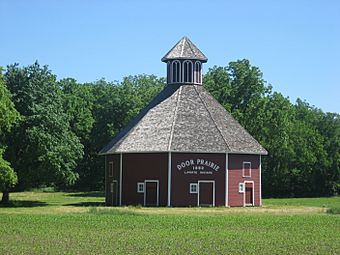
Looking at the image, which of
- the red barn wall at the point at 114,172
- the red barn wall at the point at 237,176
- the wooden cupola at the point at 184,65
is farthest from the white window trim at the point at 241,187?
the wooden cupola at the point at 184,65

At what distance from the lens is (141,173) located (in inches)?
2324

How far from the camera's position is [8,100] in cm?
5409

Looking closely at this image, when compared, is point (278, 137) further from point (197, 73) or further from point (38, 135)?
point (38, 135)

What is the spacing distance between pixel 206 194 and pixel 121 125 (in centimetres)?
4045

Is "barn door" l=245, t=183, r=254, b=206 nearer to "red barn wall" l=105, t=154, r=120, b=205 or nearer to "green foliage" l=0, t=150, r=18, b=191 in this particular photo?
"red barn wall" l=105, t=154, r=120, b=205

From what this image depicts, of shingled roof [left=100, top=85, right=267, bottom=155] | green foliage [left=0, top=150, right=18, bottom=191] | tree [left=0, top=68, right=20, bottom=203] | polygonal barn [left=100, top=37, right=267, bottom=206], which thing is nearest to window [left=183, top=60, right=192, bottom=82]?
shingled roof [left=100, top=85, right=267, bottom=155]

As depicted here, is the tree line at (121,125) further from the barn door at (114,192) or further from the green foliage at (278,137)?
the barn door at (114,192)

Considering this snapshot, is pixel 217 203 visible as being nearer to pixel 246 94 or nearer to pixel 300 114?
pixel 246 94

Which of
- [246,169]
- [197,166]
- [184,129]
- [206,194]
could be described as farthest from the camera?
[246,169]

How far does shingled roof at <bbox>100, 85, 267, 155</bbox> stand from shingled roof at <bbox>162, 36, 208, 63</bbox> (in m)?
2.90

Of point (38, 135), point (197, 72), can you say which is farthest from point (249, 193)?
point (38, 135)

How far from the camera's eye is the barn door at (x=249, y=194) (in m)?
61.0

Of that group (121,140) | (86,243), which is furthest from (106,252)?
(121,140)

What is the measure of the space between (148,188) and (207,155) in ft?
18.9
